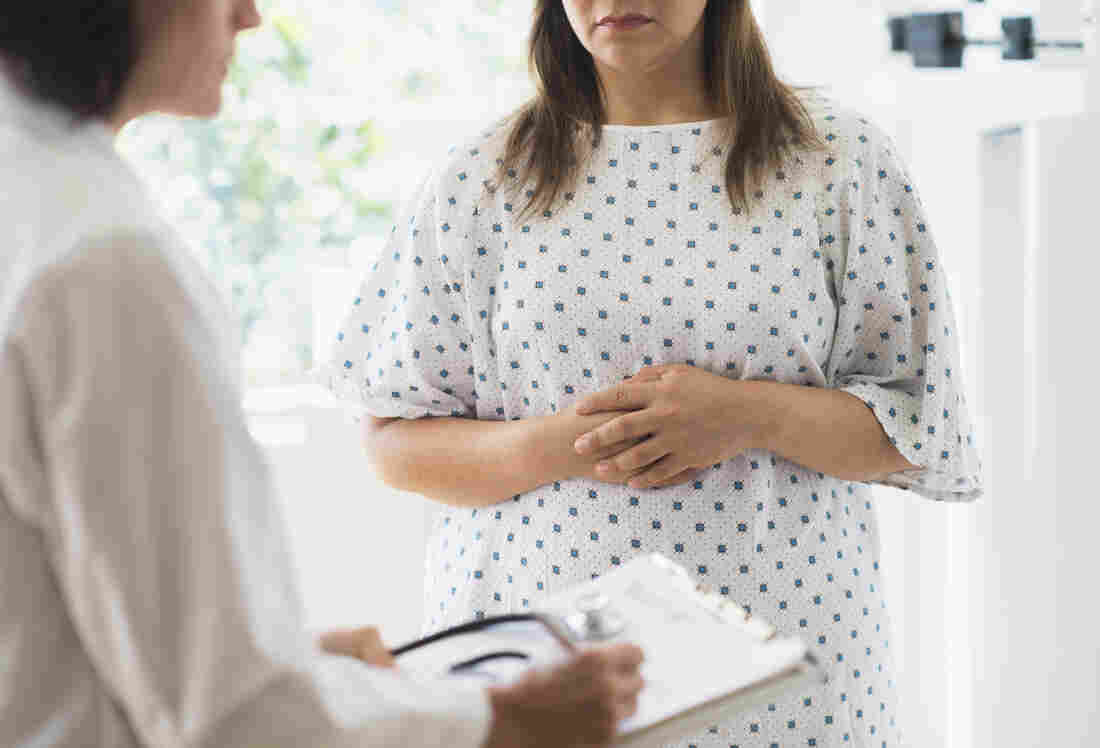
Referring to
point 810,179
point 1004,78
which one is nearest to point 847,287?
point 810,179


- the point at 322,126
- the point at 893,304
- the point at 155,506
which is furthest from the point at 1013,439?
the point at 322,126

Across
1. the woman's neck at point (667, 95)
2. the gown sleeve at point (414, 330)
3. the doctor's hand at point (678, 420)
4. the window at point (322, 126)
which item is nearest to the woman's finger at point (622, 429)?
the doctor's hand at point (678, 420)

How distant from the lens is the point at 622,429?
3.86ft

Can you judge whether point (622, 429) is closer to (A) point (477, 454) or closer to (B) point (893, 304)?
(A) point (477, 454)

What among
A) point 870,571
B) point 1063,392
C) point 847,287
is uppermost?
point 847,287

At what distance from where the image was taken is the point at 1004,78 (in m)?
1.60

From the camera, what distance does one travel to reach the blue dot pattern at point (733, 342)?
1240 mm

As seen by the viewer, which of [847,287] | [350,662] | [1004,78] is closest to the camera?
[350,662]

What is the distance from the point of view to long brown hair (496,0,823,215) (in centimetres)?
128

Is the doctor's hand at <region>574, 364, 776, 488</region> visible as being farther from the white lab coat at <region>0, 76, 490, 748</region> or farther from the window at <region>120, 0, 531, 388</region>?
the window at <region>120, 0, 531, 388</region>

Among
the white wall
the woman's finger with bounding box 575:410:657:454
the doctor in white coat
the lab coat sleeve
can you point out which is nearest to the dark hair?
the doctor in white coat

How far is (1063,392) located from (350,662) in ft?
3.68

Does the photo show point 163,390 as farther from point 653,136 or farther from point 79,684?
point 653,136

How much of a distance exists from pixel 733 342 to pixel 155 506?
0.74 metres
